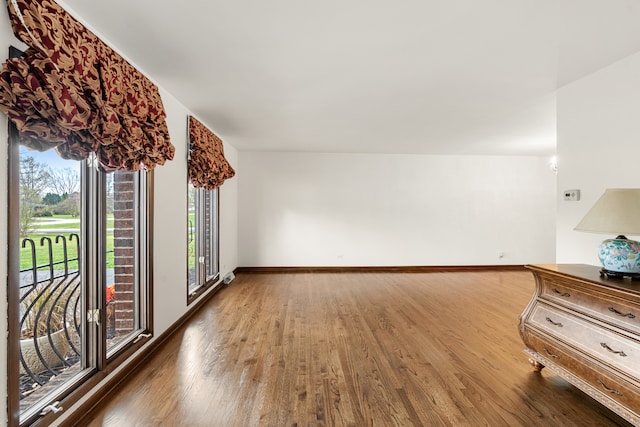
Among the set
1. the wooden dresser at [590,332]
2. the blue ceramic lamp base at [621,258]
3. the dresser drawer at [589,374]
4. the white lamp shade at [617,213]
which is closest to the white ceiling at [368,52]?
the white lamp shade at [617,213]

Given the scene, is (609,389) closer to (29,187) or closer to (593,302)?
(593,302)

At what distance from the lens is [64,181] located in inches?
72.9

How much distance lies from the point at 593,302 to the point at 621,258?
33 cm

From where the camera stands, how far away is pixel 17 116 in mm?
1323

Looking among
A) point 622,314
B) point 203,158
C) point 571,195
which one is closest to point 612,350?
point 622,314

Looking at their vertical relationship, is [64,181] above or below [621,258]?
above

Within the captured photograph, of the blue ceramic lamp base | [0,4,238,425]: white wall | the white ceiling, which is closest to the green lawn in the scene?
Answer: [0,4,238,425]: white wall

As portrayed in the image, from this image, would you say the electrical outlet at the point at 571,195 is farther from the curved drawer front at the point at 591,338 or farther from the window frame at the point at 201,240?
the window frame at the point at 201,240

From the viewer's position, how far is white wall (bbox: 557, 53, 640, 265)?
2.27 m

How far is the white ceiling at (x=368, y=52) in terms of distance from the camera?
5.69 ft

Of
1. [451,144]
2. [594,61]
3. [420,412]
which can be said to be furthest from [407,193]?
[420,412]

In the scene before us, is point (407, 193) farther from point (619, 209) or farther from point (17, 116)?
point (17, 116)

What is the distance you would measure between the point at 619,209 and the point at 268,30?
2502 mm

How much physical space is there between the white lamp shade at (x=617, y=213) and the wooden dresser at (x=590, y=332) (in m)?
0.33
